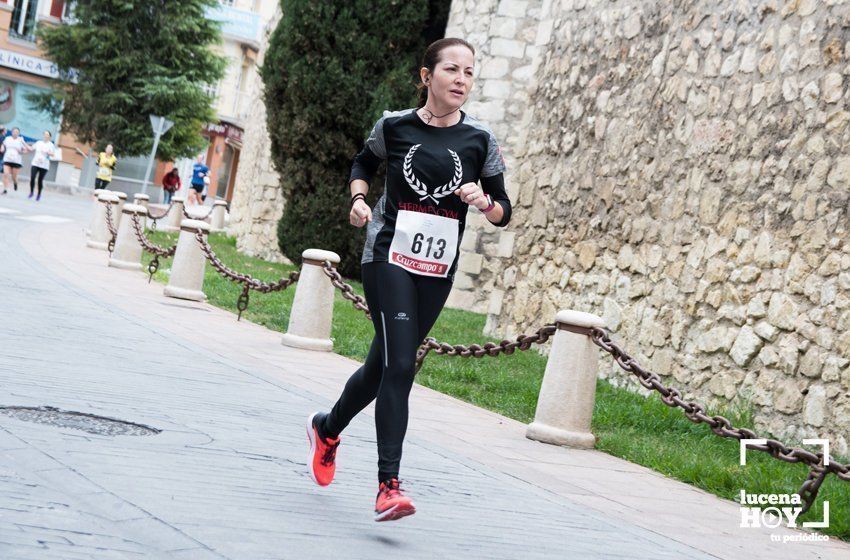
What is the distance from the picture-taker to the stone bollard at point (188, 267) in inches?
551

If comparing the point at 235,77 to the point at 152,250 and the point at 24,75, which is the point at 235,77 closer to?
the point at 24,75

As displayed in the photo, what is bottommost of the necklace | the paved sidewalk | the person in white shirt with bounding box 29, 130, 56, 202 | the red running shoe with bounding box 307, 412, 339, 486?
the paved sidewalk

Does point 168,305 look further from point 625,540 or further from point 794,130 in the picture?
point 625,540

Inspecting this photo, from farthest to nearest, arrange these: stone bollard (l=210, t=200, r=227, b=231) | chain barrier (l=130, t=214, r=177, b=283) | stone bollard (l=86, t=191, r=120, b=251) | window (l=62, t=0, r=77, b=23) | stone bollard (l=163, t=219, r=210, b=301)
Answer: window (l=62, t=0, r=77, b=23), stone bollard (l=210, t=200, r=227, b=231), stone bollard (l=86, t=191, r=120, b=251), chain barrier (l=130, t=214, r=177, b=283), stone bollard (l=163, t=219, r=210, b=301)

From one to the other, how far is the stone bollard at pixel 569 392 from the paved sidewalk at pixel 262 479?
7.5 inches

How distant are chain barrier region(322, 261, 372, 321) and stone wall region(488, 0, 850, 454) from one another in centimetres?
268

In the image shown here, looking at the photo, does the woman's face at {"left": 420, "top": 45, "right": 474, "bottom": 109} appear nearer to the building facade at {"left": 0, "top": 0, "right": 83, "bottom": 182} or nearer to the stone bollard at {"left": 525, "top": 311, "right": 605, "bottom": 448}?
the stone bollard at {"left": 525, "top": 311, "right": 605, "bottom": 448}

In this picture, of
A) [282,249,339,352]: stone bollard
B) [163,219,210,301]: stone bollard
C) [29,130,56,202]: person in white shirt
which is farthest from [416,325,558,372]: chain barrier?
[29,130,56,202]: person in white shirt

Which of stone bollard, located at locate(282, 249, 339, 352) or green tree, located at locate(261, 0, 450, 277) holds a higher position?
green tree, located at locate(261, 0, 450, 277)

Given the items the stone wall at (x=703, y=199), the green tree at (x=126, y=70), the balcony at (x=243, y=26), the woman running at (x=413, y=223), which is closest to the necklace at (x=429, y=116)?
the woman running at (x=413, y=223)

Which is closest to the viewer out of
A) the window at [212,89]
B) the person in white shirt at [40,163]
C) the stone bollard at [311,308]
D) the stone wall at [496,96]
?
the stone bollard at [311,308]

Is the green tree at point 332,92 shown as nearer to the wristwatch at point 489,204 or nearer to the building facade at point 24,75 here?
the wristwatch at point 489,204

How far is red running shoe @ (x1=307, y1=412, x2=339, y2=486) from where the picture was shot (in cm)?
496

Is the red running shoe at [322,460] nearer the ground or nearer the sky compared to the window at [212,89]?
nearer the ground
